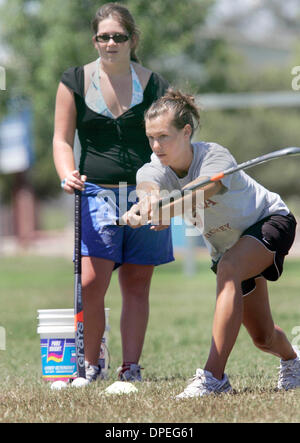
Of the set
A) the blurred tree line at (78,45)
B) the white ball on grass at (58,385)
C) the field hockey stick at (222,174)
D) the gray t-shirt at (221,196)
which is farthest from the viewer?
the blurred tree line at (78,45)

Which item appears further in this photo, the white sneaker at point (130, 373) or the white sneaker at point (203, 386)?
the white sneaker at point (130, 373)

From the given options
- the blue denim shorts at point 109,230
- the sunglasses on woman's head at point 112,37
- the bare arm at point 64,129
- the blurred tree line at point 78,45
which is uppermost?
the blurred tree line at point 78,45

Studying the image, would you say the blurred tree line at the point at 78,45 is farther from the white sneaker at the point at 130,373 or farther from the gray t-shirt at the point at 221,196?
the gray t-shirt at the point at 221,196

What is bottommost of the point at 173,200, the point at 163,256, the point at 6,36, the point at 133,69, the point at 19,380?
the point at 19,380

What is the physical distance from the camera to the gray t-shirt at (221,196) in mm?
4582

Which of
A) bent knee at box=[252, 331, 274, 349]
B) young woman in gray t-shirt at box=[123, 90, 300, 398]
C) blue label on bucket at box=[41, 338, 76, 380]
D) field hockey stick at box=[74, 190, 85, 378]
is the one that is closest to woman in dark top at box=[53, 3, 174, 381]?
blue label on bucket at box=[41, 338, 76, 380]

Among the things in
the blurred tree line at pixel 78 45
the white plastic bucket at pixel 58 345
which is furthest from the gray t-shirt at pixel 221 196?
the blurred tree line at pixel 78 45

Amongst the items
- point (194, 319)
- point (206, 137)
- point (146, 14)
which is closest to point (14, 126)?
point (206, 137)

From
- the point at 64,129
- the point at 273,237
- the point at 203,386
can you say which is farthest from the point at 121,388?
the point at 64,129

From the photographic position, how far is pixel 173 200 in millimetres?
4453

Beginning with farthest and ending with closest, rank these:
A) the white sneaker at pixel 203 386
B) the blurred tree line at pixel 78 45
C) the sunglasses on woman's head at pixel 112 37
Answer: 1. the blurred tree line at pixel 78 45
2. the sunglasses on woman's head at pixel 112 37
3. the white sneaker at pixel 203 386

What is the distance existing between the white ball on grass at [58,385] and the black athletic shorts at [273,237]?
1189 millimetres
